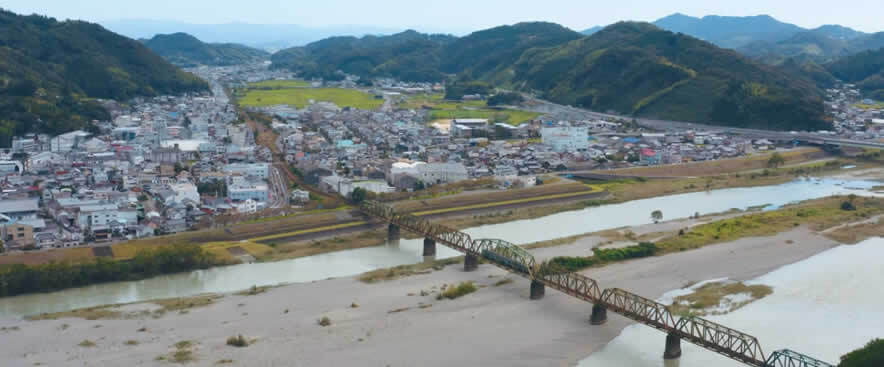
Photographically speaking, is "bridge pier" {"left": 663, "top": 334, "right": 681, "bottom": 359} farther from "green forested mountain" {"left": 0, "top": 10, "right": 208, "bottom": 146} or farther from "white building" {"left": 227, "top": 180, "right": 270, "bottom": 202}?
"green forested mountain" {"left": 0, "top": 10, "right": 208, "bottom": 146}

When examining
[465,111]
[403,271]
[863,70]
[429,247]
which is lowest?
[403,271]

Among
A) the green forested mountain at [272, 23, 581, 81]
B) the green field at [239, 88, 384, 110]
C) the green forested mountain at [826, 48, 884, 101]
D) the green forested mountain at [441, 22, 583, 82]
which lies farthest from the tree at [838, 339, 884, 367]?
the green forested mountain at [272, 23, 581, 81]

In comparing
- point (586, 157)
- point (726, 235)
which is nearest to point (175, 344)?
point (726, 235)

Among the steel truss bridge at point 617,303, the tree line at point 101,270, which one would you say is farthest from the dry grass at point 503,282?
the tree line at point 101,270

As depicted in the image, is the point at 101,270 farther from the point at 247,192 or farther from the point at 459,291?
the point at 459,291

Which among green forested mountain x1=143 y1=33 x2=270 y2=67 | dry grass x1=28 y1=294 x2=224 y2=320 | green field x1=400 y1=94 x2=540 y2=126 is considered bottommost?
dry grass x1=28 y1=294 x2=224 y2=320

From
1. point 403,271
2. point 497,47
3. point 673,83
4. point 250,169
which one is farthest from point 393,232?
point 497,47
